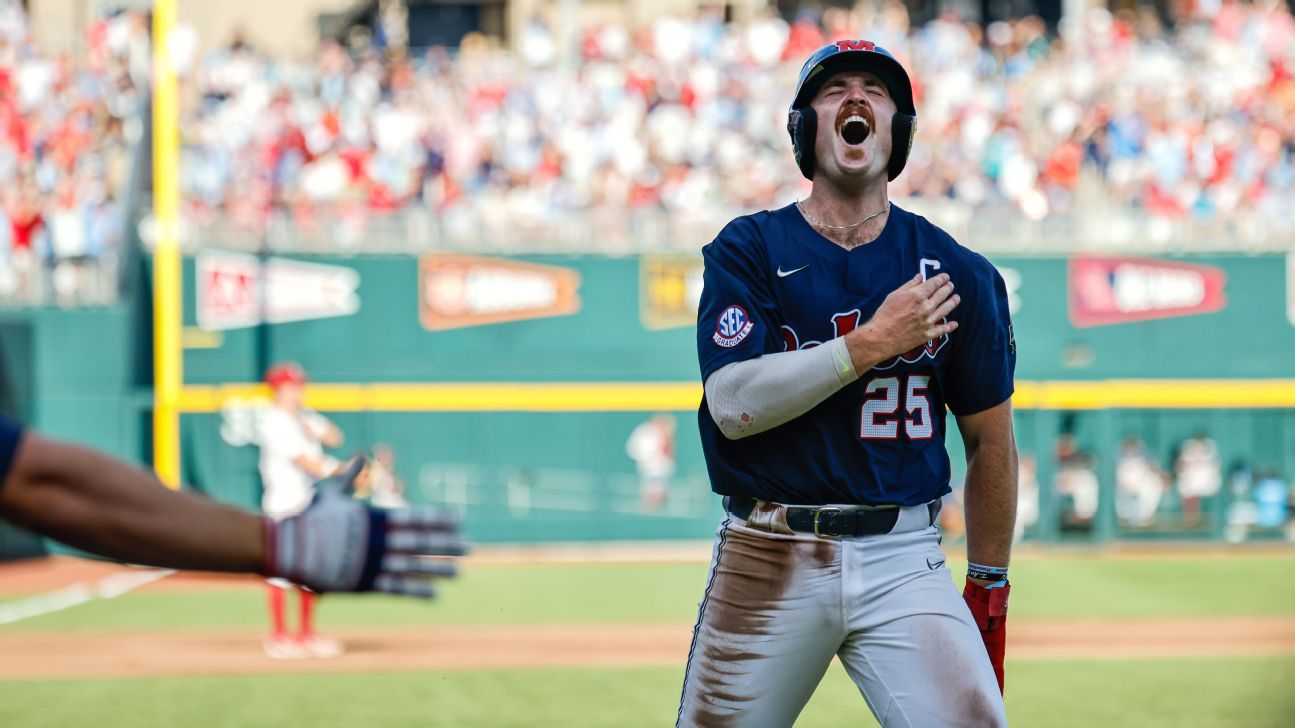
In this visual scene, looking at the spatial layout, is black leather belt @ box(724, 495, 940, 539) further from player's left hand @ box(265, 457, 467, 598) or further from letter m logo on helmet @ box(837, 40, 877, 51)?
player's left hand @ box(265, 457, 467, 598)

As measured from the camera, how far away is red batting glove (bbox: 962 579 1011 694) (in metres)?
3.93

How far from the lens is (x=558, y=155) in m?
18.3

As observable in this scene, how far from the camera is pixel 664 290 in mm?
18234

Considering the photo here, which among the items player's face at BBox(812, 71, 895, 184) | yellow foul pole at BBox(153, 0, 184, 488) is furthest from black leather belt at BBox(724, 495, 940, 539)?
yellow foul pole at BBox(153, 0, 184, 488)

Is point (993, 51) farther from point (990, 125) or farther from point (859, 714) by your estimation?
point (859, 714)

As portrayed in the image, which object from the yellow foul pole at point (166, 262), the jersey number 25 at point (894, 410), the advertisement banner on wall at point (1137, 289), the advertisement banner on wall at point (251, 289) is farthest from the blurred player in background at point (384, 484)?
the jersey number 25 at point (894, 410)

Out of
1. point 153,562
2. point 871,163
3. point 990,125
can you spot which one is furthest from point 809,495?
point 990,125

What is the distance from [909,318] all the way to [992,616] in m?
0.84

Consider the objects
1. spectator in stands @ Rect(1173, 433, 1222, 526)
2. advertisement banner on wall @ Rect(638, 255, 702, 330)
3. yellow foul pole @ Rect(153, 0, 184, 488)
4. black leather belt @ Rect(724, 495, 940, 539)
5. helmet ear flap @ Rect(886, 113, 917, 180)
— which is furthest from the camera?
advertisement banner on wall @ Rect(638, 255, 702, 330)

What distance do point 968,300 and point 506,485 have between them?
14284mm

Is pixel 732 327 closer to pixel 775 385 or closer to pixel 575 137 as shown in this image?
pixel 775 385

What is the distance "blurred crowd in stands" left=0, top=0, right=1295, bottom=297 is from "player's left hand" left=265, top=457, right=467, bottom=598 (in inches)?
582

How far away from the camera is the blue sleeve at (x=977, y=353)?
12.7ft

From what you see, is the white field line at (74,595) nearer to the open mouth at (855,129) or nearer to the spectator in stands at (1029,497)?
the spectator in stands at (1029,497)
